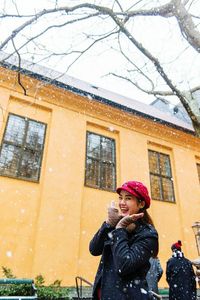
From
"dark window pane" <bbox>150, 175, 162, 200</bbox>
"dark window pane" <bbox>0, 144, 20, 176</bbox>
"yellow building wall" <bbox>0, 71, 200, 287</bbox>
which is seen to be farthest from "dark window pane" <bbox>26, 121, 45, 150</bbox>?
"dark window pane" <bbox>150, 175, 162, 200</bbox>

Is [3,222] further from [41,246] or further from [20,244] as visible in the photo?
[41,246]

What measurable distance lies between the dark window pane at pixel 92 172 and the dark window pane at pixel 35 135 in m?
1.95

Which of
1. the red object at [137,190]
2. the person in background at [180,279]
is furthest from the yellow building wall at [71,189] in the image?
the red object at [137,190]

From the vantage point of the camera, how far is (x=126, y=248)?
5.39 feet

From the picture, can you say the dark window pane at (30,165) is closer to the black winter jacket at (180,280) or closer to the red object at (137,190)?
the black winter jacket at (180,280)

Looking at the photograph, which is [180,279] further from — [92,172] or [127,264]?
[92,172]

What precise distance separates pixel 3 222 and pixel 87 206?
282 cm

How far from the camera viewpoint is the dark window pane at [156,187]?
10.8m

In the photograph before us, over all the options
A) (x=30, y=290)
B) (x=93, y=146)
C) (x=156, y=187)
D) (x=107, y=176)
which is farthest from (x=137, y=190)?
(x=156, y=187)

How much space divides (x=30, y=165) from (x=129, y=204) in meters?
7.12

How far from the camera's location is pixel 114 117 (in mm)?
11336

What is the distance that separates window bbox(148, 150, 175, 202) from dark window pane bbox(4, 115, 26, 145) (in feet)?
18.4

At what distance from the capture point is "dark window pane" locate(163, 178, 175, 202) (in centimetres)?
1116

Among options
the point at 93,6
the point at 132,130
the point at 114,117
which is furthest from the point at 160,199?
the point at 93,6
